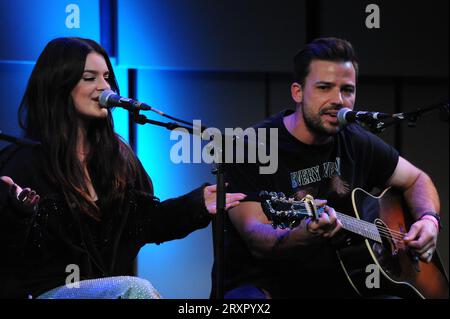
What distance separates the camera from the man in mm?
2982

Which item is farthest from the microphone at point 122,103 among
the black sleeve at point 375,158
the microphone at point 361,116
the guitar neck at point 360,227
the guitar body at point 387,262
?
the black sleeve at point 375,158

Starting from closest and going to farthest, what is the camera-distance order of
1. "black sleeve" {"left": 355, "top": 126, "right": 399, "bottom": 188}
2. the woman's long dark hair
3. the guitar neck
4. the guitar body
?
1. the woman's long dark hair
2. the guitar neck
3. the guitar body
4. "black sleeve" {"left": 355, "top": 126, "right": 399, "bottom": 188}

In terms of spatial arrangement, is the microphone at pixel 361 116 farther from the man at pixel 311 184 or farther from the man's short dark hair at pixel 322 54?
the man's short dark hair at pixel 322 54

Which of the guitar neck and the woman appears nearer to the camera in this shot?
the woman

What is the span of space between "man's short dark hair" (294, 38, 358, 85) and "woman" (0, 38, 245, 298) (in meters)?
0.95

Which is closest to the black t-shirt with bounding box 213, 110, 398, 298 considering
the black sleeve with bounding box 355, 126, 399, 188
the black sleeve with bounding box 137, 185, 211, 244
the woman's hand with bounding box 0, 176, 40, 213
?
the black sleeve with bounding box 355, 126, 399, 188

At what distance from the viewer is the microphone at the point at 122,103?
233 cm

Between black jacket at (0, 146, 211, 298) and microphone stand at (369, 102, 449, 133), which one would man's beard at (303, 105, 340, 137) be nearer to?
microphone stand at (369, 102, 449, 133)

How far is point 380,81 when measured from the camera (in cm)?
458

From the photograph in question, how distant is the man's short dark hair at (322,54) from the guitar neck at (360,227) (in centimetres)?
73

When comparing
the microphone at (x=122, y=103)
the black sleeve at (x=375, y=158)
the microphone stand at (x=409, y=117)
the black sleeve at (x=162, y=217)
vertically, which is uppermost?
the microphone at (x=122, y=103)

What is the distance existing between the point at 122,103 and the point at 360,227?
1227 millimetres
